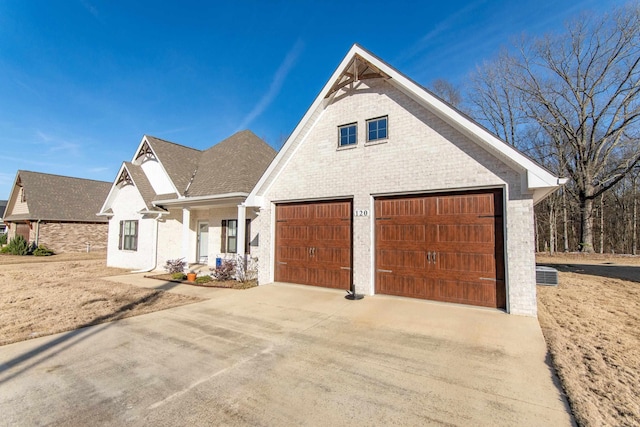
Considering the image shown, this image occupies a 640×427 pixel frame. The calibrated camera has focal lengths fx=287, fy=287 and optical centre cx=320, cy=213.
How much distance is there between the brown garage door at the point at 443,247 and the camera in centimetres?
684

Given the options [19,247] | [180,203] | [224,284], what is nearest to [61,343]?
[224,284]

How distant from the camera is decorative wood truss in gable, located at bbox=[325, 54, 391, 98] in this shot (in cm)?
855

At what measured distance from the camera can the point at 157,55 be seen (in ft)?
44.4

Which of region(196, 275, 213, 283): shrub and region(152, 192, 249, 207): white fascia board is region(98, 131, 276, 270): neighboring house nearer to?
region(152, 192, 249, 207): white fascia board

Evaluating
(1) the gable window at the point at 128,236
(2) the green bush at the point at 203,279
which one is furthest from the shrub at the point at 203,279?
(1) the gable window at the point at 128,236

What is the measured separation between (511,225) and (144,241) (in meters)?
15.5

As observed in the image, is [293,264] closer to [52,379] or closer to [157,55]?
[52,379]

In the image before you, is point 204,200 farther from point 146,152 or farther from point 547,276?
point 547,276

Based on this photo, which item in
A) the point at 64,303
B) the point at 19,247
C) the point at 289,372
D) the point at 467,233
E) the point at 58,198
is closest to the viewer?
the point at 289,372

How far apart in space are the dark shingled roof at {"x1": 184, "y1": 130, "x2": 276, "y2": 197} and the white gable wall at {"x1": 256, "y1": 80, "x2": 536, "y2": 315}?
2613 mm

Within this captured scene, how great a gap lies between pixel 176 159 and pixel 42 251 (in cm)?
1662

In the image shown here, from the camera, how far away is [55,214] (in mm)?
24438

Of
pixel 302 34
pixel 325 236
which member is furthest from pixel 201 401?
pixel 302 34

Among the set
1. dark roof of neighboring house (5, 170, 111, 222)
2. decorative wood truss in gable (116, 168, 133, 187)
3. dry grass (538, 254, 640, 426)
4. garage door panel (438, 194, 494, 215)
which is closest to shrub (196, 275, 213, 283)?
decorative wood truss in gable (116, 168, 133, 187)
